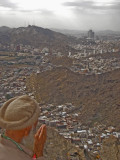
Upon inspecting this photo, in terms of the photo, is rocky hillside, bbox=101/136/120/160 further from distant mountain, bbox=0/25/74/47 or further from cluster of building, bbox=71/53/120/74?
distant mountain, bbox=0/25/74/47

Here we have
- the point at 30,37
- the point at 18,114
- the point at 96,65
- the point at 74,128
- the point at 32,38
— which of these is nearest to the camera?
the point at 18,114

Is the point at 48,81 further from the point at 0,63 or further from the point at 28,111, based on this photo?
the point at 28,111

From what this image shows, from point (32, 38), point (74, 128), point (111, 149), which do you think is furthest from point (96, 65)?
point (32, 38)

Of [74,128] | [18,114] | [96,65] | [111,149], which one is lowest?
[74,128]

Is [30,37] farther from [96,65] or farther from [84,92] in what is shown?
[84,92]

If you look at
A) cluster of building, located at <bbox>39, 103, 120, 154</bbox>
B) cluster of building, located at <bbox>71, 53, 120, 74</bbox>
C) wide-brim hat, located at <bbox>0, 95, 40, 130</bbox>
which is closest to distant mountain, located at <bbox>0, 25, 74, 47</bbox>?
cluster of building, located at <bbox>71, 53, 120, 74</bbox>

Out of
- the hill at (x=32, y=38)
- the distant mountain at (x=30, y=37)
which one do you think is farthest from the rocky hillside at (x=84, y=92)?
the distant mountain at (x=30, y=37)
